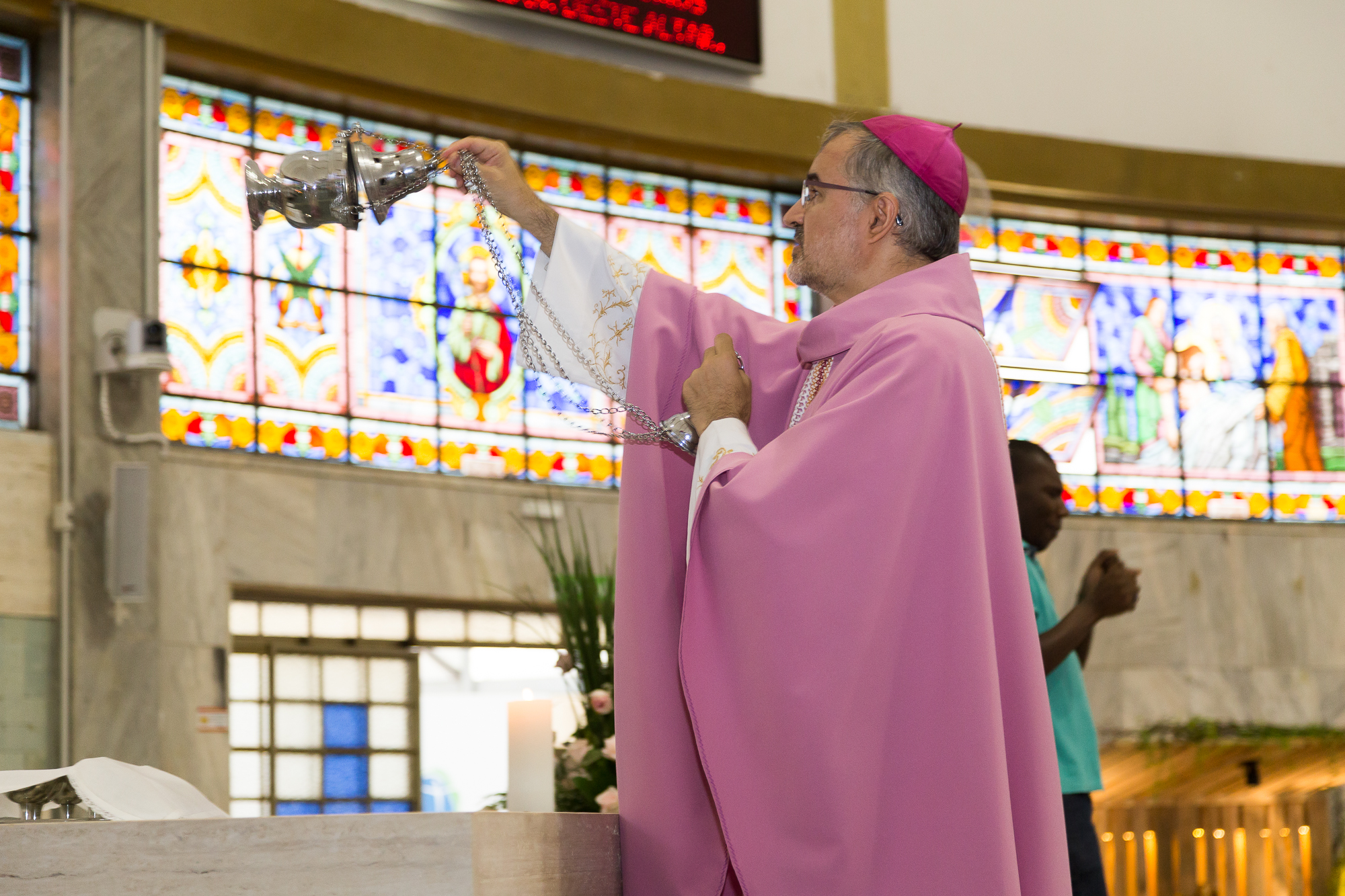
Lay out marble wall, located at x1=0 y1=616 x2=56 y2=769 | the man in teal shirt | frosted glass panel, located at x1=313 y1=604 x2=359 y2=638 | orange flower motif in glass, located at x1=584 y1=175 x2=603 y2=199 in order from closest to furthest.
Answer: the man in teal shirt, marble wall, located at x1=0 y1=616 x2=56 y2=769, frosted glass panel, located at x1=313 y1=604 x2=359 y2=638, orange flower motif in glass, located at x1=584 y1=175 x2=603 y2=199

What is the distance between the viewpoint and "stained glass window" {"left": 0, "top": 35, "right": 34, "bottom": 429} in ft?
17.5

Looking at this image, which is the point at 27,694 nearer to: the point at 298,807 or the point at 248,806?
the point at 248,806

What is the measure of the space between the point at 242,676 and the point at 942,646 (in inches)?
176

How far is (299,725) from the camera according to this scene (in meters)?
5.88

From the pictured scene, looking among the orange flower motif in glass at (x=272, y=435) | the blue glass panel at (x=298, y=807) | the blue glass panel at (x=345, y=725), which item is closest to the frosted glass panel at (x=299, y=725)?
the blue glass panel at (x=345, y=725)

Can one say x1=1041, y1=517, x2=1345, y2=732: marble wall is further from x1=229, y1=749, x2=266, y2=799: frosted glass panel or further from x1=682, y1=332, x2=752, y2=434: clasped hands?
x1=682, y1=332, x2=752, y2=434: clasped hands

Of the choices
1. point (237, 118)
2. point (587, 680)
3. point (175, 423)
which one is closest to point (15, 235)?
point (175, 423)

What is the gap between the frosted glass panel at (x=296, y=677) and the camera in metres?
5.88

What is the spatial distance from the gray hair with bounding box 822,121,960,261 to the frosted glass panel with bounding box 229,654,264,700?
4103mm

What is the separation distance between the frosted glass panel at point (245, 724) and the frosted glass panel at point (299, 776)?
113 mm

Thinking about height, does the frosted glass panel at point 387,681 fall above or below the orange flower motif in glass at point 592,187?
below

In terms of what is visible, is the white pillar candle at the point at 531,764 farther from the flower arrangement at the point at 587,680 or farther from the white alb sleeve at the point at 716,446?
the white alb sleeve at the point at 716,446

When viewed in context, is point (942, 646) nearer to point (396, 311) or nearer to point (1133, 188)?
point (396, 311)

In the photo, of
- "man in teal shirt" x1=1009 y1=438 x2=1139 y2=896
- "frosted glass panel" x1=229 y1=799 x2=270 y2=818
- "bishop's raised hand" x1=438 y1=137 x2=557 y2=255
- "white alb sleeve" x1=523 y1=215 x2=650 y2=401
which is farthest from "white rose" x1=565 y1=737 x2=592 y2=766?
"frosted glass panel" x1=229 y1=799 x2=270 y2=818
